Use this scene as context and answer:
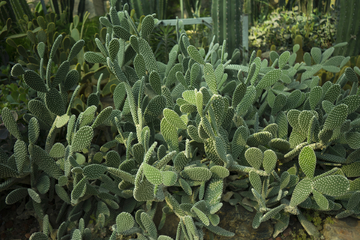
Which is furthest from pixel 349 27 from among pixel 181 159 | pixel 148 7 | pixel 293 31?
pixel 181 159

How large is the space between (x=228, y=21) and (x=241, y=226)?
6.45 ft

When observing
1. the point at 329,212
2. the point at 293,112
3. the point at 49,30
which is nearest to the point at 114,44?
the point at 293,112

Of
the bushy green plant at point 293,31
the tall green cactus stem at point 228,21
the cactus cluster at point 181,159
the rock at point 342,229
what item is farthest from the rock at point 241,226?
the bushy green plant at point 293,31

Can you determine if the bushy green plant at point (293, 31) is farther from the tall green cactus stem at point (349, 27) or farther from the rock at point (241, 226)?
the rock at point (241, 226)

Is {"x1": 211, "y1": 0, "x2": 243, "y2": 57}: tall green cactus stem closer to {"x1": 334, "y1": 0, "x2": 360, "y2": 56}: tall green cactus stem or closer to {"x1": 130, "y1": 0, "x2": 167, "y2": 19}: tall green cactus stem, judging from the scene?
{"x1": 130, "y1": 0, "x2": 167, "y2": 19}: tall green cactus stem

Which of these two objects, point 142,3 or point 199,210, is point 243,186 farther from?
point 142,3

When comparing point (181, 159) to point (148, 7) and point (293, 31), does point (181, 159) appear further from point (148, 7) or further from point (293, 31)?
point (293, 31)

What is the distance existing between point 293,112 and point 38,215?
109cm

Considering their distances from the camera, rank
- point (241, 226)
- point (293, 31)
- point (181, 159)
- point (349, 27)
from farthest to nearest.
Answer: point (293, 31) → point (349, 27) → point (241, 226) → point (181, 159)

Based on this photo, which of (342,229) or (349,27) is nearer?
(342,229)

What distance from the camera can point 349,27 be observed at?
3.06m

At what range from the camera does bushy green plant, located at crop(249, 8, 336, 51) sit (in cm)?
408

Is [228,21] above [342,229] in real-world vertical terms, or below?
above

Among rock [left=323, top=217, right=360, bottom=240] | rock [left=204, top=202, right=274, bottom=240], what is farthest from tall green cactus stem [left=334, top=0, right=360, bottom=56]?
rock [left=204, top=202, right=274, bottom=240]
